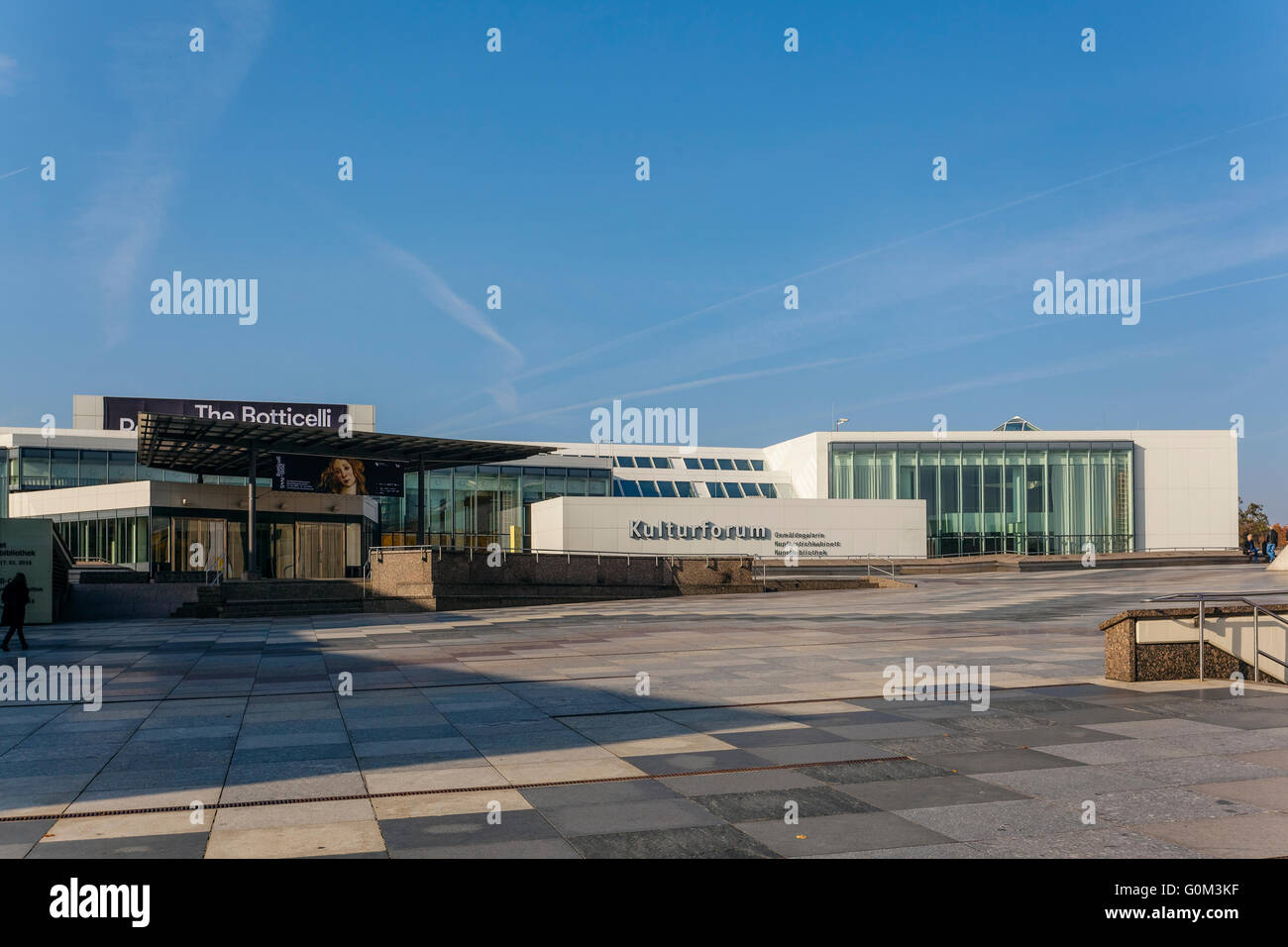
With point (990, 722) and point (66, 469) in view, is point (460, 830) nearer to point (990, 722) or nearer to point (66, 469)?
point (990, 722)

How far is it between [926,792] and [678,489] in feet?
200

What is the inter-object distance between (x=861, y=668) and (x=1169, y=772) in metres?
7.38

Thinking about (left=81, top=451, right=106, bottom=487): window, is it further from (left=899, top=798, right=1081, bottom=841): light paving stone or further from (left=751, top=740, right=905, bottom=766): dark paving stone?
(left=899, top=798, right=1081, bottom=841): light paving stone

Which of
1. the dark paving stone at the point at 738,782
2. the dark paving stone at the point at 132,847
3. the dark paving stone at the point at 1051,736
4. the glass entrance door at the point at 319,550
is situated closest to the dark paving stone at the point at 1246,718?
the dark paving stone at the point at 1051,736

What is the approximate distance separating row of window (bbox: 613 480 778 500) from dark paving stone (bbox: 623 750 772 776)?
58.1 meters

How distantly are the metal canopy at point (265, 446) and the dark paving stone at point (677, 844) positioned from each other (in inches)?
1281

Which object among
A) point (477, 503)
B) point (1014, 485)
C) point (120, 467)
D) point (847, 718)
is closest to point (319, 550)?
point (477, 503)

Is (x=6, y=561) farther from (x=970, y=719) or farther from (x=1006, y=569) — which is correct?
(x=1006, y=569)

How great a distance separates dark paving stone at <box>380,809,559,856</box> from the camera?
6.66 meters

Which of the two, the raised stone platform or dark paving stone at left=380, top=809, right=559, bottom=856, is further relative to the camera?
the raised stone platform

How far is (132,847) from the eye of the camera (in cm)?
668

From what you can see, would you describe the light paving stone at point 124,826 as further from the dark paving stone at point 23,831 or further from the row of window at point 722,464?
the row of window at point 722,464

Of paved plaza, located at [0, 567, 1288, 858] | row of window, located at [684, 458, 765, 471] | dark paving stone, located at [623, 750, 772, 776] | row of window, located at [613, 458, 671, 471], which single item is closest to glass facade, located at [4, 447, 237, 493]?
row of window, located at [613, 458, 671, 471]
